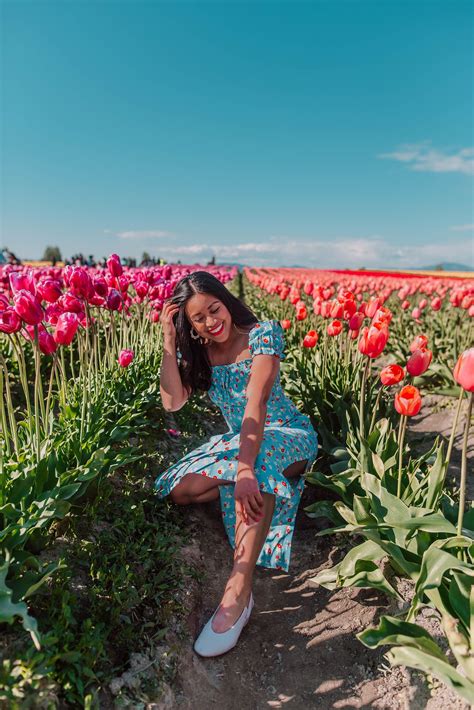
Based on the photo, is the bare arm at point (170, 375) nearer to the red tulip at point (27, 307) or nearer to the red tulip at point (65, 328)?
the red tulip at point (65, 328)

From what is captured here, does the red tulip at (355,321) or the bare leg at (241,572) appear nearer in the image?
the bare leg at (241,572)

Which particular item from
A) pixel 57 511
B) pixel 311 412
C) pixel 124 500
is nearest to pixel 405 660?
pixel 57 511

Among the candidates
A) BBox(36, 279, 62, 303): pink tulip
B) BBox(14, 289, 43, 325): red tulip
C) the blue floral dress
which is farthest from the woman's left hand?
BBox(36, 279, 62, 303): pink tulip

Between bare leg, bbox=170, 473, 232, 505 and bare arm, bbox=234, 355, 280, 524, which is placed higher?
bare arm, bbox=234, 355, 280, 524

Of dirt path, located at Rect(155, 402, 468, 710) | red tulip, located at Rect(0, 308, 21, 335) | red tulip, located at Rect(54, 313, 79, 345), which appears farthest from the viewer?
red tulip, located at Rect(54, 313, 79, 345)

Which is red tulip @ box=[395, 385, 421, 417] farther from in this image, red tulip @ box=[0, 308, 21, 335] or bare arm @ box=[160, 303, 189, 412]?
red tulip @ box=[0, 308, 21, 335]

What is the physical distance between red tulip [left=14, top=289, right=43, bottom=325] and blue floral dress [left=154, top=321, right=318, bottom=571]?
1.16 meters

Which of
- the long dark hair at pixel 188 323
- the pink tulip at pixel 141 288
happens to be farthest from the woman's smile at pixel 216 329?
the pink tulip at pixel 141 288

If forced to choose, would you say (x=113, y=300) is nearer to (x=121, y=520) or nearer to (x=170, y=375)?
(x=170, y=375)

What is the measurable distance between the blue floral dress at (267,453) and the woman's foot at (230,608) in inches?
16.4

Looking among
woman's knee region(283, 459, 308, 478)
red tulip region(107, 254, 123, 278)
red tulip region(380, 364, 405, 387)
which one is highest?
red tulip region(107, 254, 123, 278)

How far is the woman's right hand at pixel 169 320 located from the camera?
3.11 metres

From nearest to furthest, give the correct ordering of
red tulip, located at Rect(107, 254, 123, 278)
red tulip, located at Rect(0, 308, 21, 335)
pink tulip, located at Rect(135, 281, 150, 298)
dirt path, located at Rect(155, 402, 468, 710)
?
dirt path, located at Rect(155, 402, 468, 710) → red tulip, located at Rect(0, 308, 21, 335) → red tulip, located at Rect(107, 254, 123, 278) → pink tulip, located at Rect(135, 281, 150, 298)

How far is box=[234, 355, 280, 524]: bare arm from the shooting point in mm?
2520
